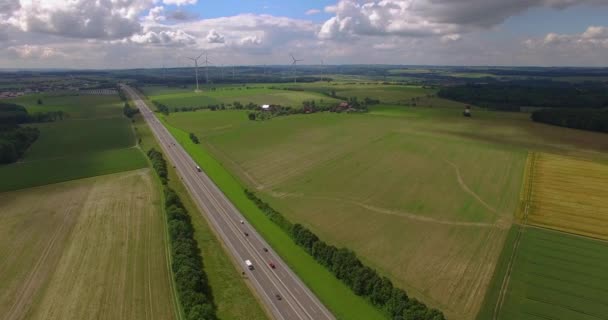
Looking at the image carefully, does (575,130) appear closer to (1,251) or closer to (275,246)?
(275,246)

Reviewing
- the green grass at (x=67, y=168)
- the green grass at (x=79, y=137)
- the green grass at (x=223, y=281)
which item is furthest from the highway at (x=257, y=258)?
the green grass at (x=79, y=137)

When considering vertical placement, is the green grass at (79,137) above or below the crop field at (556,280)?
above

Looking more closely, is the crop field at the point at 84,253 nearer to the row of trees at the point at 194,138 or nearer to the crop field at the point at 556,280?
the crop field at the point at 556,280

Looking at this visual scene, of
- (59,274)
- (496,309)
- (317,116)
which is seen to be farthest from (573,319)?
(317,116)

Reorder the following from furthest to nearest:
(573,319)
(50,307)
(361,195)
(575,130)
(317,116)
Result: (317,116) → (575,130) → (361,195) → (50,307) → (573,319)

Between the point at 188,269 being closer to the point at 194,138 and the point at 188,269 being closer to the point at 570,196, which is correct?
the point at 570,196

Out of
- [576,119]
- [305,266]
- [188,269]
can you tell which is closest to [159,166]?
[188,269]

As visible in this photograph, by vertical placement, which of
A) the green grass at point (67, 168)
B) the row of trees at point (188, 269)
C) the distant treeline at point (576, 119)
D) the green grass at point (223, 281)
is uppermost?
the distant treeline at point (576, 119)
